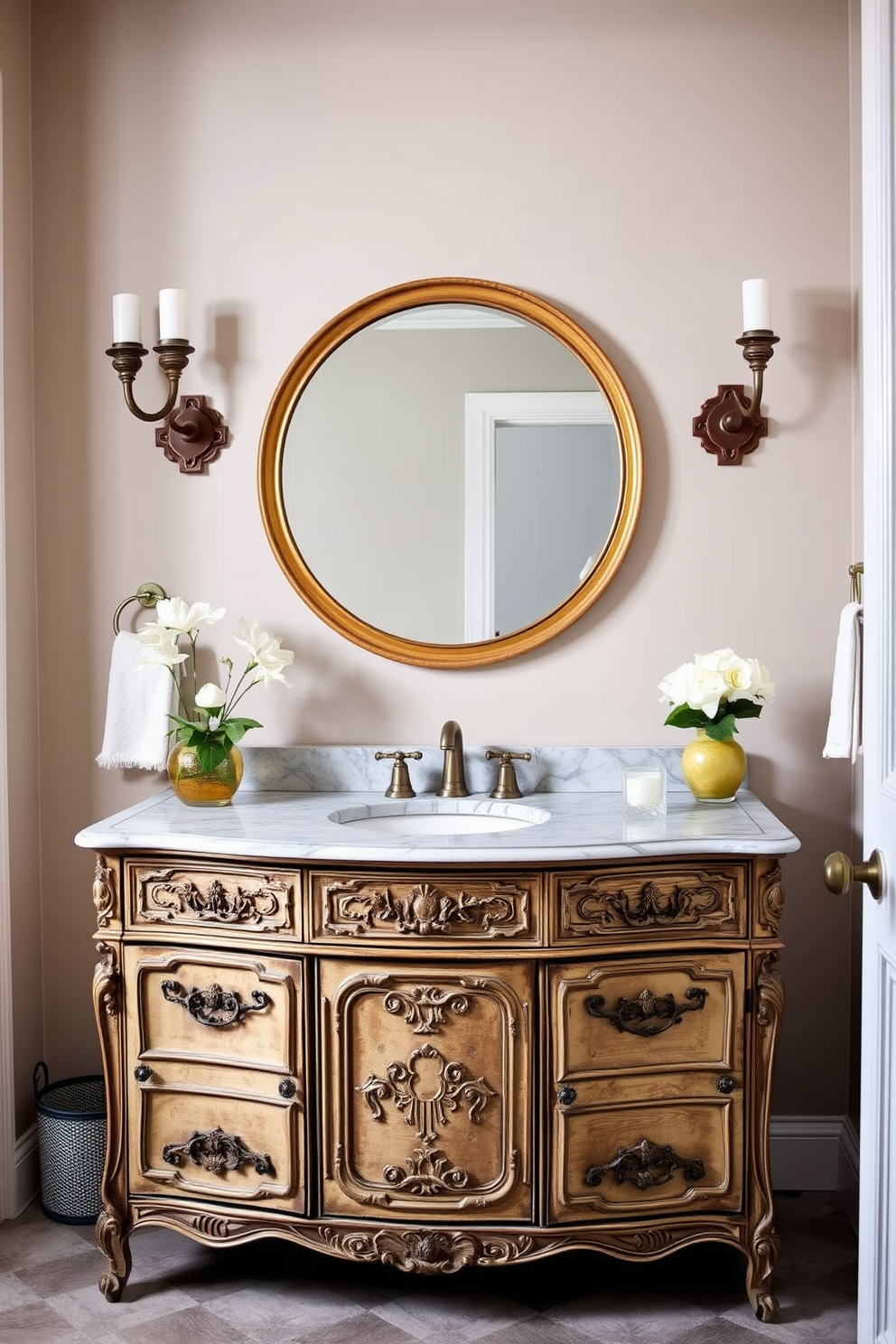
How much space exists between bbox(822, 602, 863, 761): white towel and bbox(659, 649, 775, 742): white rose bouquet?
0.44ft

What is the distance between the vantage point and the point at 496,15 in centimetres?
255

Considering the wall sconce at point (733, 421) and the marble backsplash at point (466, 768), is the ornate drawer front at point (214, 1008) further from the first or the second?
the wall sconce at point (733, 421)

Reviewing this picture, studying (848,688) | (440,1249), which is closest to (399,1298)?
(440,1249)

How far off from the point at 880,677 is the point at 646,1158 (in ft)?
3.31

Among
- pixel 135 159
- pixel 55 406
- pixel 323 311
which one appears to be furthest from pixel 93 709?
pixel 135 159

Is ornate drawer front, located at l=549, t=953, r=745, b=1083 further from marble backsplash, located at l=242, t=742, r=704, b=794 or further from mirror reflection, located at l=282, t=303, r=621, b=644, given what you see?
mirror reflection, located at l=282, t=303, r=621, b=644

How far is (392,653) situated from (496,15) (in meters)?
1.35

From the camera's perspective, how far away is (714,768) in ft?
7.64

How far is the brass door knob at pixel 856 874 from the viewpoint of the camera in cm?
148

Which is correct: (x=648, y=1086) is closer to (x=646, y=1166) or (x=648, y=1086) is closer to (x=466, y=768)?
(x=646, y=1166)

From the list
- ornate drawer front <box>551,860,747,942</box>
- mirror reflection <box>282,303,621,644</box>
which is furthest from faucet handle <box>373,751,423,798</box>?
ornate drawer front <box>551,860,747,942</box>

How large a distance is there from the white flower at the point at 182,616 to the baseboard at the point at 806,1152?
1.61 meters

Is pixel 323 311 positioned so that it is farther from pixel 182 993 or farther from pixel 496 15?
pixel 182 993

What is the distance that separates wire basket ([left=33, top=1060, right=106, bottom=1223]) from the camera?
7.98 ft
